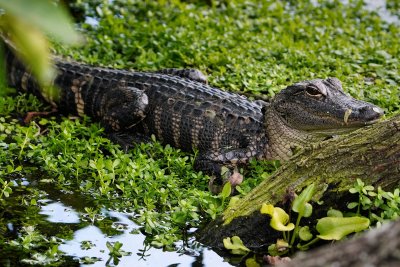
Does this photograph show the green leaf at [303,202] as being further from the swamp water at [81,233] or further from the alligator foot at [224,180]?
the alligator foot at [224,180]

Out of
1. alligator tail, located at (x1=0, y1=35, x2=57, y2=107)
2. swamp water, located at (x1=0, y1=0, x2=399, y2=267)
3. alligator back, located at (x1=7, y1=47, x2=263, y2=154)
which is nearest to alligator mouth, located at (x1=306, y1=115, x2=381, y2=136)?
alligator back, located at (x1=7, y1=47, x2=263, y2=154)

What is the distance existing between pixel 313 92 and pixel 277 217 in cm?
212

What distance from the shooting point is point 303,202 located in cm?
443

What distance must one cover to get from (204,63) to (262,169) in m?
2.64

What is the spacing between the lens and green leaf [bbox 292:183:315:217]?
14.5 feet

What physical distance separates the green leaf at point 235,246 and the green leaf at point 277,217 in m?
0.25

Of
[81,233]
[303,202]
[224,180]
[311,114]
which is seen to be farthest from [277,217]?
[311,114]

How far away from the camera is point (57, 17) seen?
148cm

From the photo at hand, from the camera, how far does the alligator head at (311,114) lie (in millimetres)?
5945

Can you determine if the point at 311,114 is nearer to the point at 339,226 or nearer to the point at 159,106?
the point at 159,106

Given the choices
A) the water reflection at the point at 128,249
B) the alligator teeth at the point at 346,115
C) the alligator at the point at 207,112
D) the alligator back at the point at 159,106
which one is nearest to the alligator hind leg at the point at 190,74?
the alligator at the point at 207,112

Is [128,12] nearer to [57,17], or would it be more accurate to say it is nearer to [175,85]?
[175,85]

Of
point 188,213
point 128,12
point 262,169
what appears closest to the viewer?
point 188,213

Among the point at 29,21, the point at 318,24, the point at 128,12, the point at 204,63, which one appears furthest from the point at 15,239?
the point at 318,24
